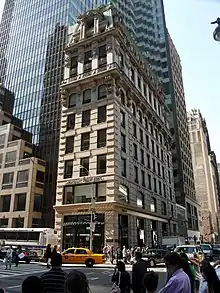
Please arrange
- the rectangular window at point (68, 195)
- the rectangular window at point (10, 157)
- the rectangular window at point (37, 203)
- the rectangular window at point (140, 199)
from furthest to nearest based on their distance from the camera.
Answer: the rectangular window at point (10, 157)
the rectangular window at point (37, 203)
the rectangular window at point (140, 199)
the rectangular window at point (68, 195)

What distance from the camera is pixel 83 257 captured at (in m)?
25.7

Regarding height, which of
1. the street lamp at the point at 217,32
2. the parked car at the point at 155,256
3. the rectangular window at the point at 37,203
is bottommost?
the parked car at the point at 155,256

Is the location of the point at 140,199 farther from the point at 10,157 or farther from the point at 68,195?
the point at 10,157

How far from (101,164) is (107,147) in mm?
2174

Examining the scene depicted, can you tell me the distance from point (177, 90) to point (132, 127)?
51.9 m

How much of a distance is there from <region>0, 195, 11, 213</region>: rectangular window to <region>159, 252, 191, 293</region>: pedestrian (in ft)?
171

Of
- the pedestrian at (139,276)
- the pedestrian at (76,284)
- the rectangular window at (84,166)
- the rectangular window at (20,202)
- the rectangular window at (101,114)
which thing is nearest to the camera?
the pedestrian at (76,284)

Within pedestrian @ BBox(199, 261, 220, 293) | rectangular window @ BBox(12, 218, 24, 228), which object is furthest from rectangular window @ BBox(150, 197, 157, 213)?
pedestrian @ BBox(199, 261, 220, 293)

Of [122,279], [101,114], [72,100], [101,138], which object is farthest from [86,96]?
[122,279]

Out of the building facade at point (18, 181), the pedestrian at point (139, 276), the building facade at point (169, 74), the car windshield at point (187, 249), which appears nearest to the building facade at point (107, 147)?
the car windshield at point (187, 249)

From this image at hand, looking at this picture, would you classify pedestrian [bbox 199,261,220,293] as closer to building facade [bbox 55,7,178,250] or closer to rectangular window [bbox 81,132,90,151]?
building facade [bbox 55,7,178,250]

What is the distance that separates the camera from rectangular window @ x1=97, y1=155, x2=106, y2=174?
110 ft

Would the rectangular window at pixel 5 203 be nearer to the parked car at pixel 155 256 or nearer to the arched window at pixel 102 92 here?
the arched window at pixel 102 92

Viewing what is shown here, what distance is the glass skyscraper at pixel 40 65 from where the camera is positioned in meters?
59.5
